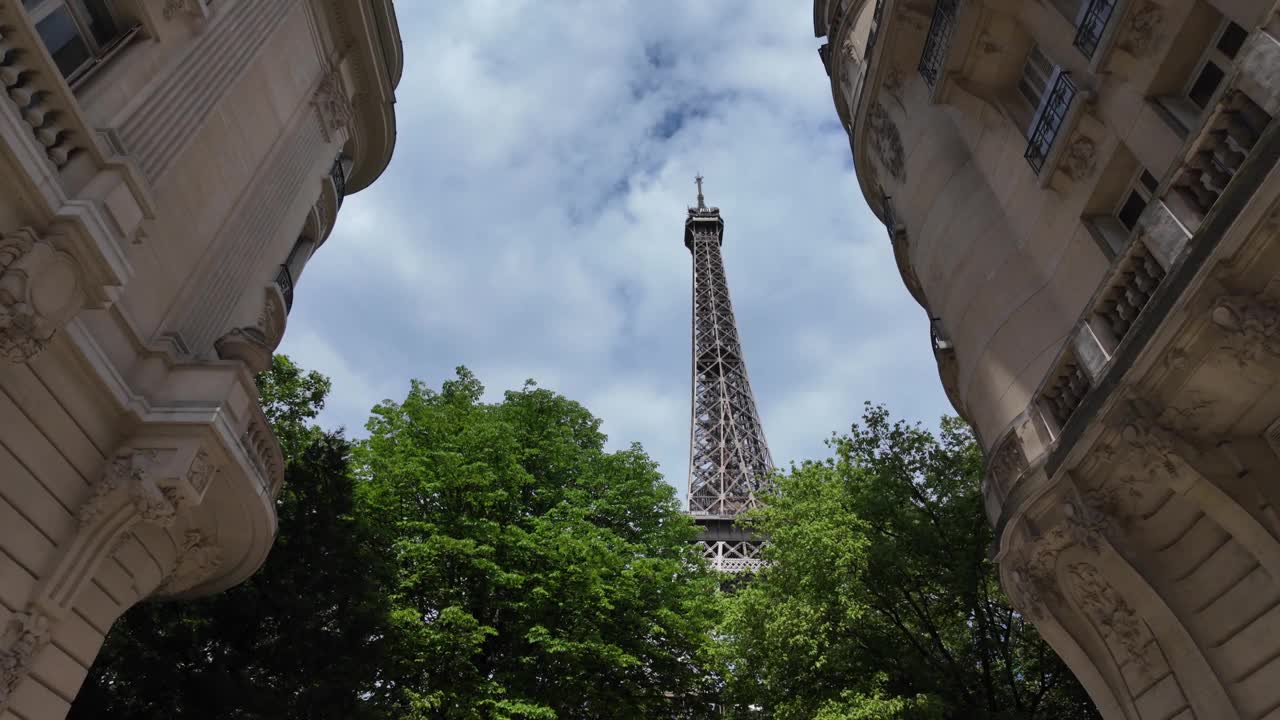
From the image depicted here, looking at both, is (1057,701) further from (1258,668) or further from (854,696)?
(1258,668)

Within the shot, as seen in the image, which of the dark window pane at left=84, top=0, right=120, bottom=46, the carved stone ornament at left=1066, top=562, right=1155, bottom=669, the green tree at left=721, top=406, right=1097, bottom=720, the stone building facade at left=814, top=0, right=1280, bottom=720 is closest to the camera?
the stone building facade at left=814, top=0, right=1280, bottom=720

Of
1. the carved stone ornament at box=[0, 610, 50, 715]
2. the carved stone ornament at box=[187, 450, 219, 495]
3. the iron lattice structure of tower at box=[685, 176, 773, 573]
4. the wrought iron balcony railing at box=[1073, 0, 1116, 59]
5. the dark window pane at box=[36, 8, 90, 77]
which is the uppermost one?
the iron lattice structure of tower at box=[685, 176, 773, 573]

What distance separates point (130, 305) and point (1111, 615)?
12064mm

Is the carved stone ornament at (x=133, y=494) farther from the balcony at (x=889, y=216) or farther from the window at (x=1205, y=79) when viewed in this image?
the balcony at (x=889, y=216)

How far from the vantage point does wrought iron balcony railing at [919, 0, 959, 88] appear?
1388 centimetres

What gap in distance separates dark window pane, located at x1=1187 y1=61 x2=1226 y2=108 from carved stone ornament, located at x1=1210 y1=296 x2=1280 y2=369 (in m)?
3.61

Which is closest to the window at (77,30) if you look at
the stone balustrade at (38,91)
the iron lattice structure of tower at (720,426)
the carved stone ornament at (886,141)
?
the stone balustrade at (38,91)

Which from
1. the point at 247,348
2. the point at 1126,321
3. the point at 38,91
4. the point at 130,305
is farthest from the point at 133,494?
the point at 1126,321

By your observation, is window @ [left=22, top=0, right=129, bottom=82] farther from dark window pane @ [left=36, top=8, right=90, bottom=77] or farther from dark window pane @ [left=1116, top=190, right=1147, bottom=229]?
dark window pane @ [left=1116, top=190, right=1147, bottom=229]

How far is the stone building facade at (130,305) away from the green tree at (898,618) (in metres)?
12.7

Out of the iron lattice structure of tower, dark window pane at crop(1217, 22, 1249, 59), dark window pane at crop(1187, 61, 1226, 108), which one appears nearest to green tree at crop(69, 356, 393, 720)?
dark window pane at crop(1187, 61, 1226, 108)

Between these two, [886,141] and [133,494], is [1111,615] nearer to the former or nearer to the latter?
[886,141]

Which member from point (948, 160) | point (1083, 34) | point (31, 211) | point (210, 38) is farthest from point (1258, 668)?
point (210, 38)

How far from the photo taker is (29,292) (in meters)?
6.77
